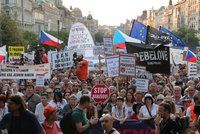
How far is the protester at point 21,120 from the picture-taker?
7.24 meters

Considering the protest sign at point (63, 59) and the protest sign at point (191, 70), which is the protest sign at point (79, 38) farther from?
the protest sign at point (191, 70)

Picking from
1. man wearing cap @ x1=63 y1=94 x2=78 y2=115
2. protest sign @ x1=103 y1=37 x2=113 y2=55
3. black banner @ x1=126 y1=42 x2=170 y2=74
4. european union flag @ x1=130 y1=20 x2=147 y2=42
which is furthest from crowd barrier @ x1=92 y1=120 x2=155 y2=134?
european union flag @ x1=130 y1=20 x2=147 y2=42

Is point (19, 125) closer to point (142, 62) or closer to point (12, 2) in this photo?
point (142, 62)

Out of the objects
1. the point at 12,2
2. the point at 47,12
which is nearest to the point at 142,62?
the point at 12,2

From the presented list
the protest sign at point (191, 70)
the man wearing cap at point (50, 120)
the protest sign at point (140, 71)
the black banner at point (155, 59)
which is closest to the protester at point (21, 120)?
the man wearing cap at point (50, 120)

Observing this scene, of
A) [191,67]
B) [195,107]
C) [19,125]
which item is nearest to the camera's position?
[19,125]

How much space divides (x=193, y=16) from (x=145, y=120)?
147 meters

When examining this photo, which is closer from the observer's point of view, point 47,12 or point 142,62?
point 142,62

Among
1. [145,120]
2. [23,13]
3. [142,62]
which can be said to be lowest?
[145,120]

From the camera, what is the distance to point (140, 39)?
23.1 metres

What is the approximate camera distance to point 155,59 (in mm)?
14656

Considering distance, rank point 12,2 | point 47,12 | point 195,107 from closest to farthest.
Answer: point 195,107 < point 12,2 < point 47,12

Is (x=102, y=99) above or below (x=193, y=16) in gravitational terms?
below

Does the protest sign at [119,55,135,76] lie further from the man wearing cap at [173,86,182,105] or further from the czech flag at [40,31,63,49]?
the czech flag at [40,31,63,49]
